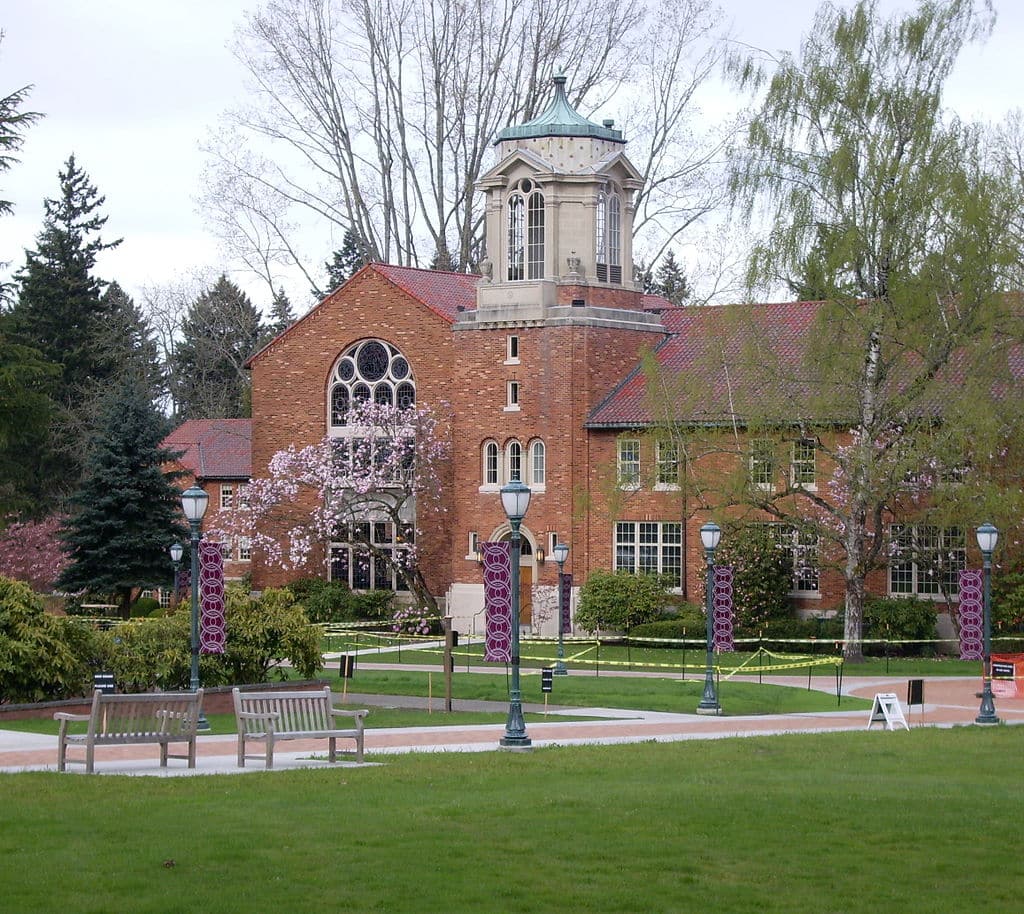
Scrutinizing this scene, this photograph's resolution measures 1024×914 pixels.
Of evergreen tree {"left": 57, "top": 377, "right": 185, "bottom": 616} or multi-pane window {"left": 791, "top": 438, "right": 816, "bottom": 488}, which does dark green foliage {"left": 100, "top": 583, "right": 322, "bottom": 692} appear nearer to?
multi-pane window {"left": 791, "top": 438, "right": 816, "bottom": 488}

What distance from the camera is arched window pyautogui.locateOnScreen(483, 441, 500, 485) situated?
51750 millimetres

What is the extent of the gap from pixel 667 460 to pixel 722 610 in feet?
37.3

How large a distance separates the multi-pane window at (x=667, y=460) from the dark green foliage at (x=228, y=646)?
50.2ft

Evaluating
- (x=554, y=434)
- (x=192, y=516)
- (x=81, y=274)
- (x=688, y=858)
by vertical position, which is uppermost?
(x=81, y=274)

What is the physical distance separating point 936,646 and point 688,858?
33062 millimetres

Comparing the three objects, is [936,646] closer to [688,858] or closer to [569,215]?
[569,215]

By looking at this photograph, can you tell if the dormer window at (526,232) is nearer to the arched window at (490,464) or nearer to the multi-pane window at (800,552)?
the arched window at (490,464)

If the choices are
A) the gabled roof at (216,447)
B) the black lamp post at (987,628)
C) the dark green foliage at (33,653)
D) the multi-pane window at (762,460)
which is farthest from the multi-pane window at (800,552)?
the dark green foliage at (33,653)

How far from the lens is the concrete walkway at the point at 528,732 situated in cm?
1908

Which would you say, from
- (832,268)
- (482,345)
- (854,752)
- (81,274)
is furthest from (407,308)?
(854,752)

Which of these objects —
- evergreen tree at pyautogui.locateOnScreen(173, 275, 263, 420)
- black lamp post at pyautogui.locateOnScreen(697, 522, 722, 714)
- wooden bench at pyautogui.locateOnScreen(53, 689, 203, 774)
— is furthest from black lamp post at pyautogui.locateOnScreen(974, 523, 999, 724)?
evergreen tree at pyautogui.locateOnScreen(173, 275, 263, 420)

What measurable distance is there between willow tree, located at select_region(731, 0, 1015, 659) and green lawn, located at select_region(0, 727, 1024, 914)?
21053 millimetres

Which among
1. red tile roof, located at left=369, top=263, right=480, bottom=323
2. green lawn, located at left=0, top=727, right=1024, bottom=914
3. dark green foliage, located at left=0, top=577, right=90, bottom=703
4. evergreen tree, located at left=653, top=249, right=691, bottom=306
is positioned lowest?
green lawn, located at left=0, top=727, right=1024, bottom=914

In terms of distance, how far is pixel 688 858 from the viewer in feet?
41.8
